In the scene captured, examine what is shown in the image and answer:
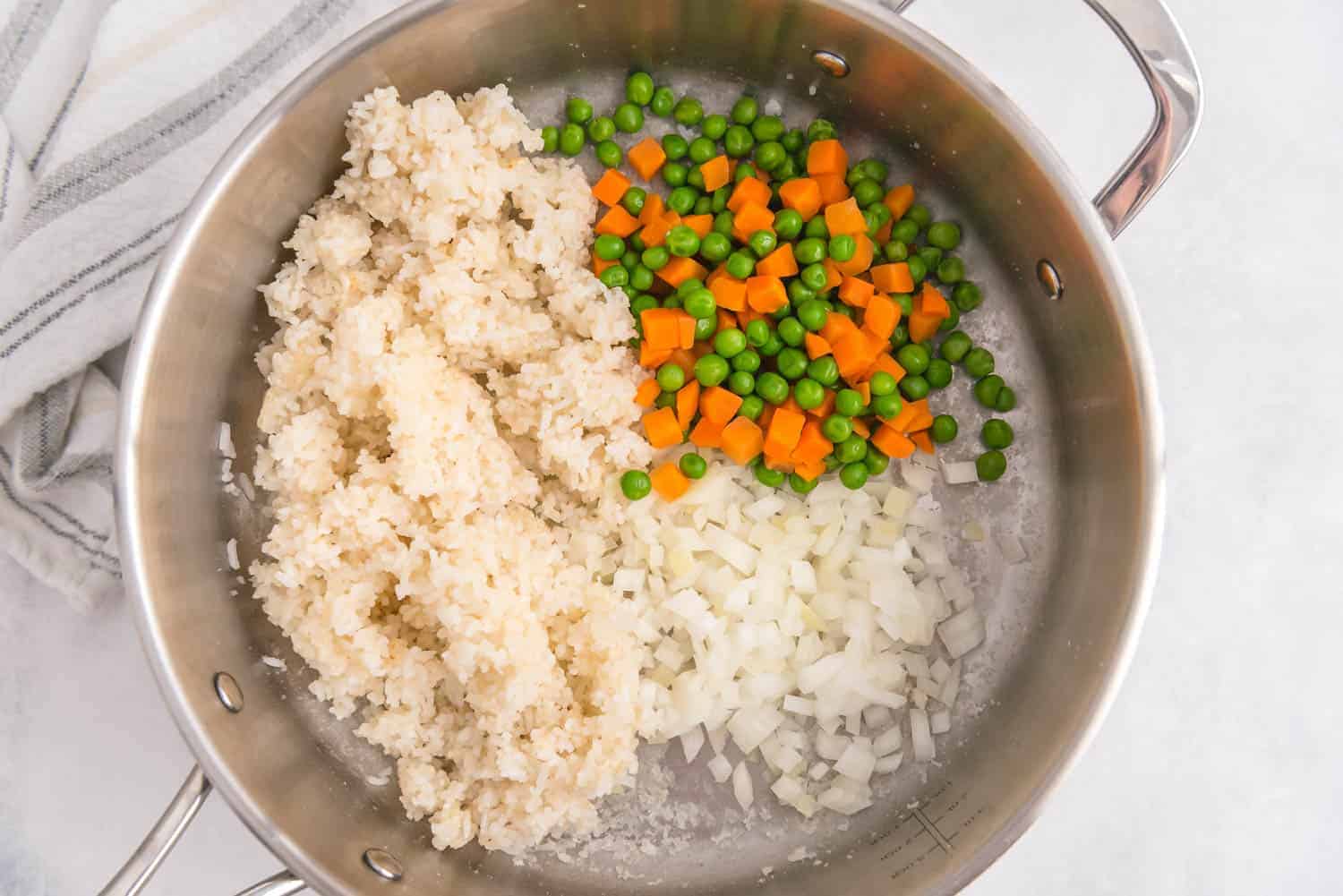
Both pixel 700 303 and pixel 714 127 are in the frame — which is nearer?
pixel 700 303

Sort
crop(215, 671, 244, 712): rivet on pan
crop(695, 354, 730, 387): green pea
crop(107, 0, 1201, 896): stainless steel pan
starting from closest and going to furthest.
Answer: crop(107, 0, 1201, 896): stainless steel pan, crop(215, 671, 244, 712): rivet on pan, crop(695, 354, 730, 387): green pea

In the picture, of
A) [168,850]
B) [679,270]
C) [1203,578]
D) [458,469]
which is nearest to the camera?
[168,850]

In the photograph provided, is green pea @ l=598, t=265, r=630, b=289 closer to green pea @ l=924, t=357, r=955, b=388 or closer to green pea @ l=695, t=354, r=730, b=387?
green pea @ l=695, t=354, r=730, b=387

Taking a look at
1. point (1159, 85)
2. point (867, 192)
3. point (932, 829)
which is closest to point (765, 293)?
point (867, 192)

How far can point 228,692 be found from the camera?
2176 millimetres

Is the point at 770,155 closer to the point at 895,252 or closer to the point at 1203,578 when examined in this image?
the point at 895,252

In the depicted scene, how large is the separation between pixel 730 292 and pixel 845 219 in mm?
302

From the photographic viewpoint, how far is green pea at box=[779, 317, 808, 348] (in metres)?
2.30

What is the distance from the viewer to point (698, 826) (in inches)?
93.5

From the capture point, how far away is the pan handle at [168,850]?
71.2 inches

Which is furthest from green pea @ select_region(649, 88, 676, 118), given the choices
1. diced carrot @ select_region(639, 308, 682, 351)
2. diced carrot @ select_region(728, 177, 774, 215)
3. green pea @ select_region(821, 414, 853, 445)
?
green pea @ select_region(821, 414, 853, 445)

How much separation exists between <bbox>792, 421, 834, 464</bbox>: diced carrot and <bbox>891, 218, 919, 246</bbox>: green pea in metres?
0.50

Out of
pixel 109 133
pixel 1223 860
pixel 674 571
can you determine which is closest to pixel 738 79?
pixel 674 571

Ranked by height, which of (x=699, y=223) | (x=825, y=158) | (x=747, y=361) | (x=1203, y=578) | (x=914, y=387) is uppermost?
(x=825, y=158)
